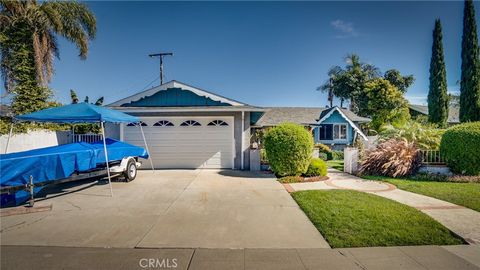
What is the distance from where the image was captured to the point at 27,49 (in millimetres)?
13727

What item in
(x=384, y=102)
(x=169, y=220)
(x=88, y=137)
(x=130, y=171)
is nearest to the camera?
(x=169, y=220)

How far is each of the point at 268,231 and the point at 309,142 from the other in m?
5.48

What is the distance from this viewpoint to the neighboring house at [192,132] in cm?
1170

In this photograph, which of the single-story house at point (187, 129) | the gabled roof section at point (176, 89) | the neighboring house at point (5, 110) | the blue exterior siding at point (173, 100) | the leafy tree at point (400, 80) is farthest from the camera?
the leafy tree at point (400, 80)

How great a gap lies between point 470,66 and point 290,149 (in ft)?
66.9

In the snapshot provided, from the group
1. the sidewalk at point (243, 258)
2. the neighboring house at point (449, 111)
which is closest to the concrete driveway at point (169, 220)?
the sidewalk at point (243, 258)

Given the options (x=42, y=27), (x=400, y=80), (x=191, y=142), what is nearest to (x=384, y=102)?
(x=400, y=80)

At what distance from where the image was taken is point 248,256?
3529mm

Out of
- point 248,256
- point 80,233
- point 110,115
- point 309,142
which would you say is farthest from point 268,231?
point 110,115

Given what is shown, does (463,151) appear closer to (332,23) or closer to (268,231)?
(332,23)

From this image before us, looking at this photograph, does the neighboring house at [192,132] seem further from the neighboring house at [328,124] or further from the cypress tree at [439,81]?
the cypress tree at [439,81]

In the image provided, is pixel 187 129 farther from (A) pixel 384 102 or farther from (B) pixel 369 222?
(A) pixel 384 102

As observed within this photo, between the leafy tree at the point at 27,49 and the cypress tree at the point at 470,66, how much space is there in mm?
29400

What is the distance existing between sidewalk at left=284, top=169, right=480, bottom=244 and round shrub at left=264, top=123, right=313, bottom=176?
2.98 feet
